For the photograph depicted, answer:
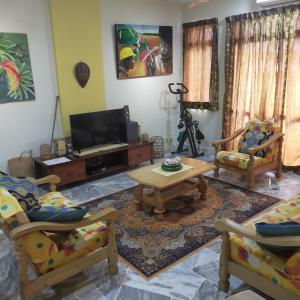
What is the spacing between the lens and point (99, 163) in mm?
4566

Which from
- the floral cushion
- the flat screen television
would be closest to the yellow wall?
the flat screen television

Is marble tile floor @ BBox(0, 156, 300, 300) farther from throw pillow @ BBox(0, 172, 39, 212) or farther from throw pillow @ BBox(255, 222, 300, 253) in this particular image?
throw pillow @ BBox(0, 172, 39, 212)

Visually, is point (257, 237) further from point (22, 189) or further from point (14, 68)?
point (14, 68)

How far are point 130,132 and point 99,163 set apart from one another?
2.25 ft

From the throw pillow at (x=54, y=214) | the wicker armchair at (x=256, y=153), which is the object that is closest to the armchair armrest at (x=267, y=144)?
the wicker armchair at (x=256, y=153)

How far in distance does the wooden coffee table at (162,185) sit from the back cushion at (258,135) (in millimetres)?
1023

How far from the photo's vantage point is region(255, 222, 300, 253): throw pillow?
166cm

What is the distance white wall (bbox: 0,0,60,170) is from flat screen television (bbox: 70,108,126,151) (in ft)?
1.40

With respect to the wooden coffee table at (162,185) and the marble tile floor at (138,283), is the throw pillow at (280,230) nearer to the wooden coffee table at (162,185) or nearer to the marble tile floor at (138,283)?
the marble tile floor at (138,283)

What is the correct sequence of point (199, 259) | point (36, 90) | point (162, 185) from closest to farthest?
point (199, 259) → point (162, 185) → point (36, 90)

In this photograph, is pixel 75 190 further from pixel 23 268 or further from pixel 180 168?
pixel 23 268

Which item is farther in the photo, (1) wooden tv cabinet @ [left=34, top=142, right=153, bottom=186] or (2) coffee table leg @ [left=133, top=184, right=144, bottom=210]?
(1) wooden tv cabinet @ [left=34, top=142, right=153, bottom=186]

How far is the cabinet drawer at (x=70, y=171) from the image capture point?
3965 millimetres

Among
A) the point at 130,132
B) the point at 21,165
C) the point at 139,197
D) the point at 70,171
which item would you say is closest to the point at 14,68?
the point at 21,165
